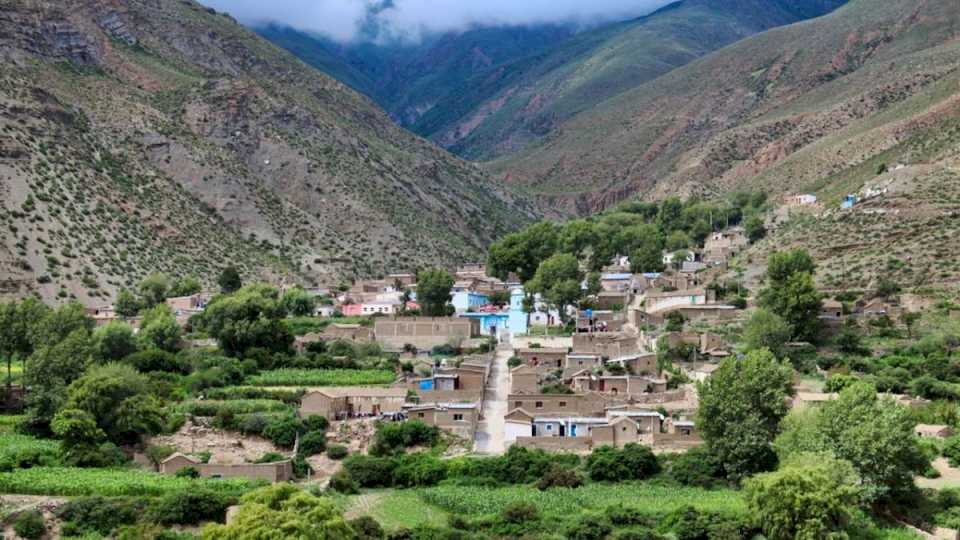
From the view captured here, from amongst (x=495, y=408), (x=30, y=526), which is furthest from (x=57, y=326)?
(x=495, y=408)

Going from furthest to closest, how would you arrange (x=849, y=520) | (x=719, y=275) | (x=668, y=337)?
(x=719, y=275) < (x=668, y=337) < (x=849, y=520)

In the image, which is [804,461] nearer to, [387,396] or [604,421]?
[604,421]

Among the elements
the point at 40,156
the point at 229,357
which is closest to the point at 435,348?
the point at 229,357

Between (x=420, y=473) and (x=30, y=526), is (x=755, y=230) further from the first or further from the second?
(x=30, y=526)

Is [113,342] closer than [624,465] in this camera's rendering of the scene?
No

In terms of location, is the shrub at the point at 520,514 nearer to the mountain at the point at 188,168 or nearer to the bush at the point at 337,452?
the bush at the point at 337,452

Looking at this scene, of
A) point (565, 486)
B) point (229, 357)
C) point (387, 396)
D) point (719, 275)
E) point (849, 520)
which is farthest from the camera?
point (719, 275)
